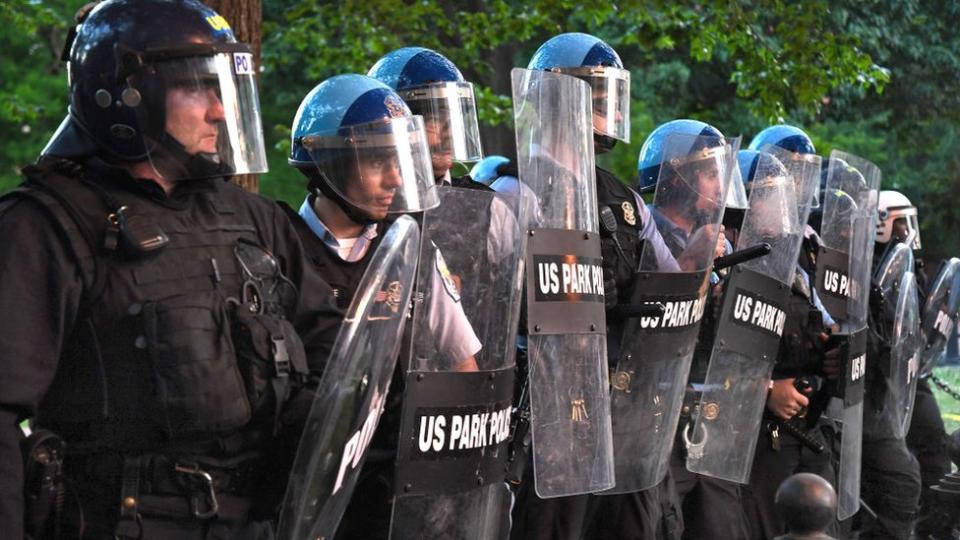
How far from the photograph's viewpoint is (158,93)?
3.63 meters

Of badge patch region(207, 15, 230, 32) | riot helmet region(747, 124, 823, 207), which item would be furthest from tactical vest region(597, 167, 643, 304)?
badge patch region(207, 15, 230, 32)

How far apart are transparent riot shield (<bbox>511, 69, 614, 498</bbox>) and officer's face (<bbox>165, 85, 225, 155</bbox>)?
144 cm

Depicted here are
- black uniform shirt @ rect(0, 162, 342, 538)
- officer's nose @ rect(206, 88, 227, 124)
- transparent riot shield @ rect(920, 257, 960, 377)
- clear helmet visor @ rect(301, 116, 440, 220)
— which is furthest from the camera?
transparent riot shield @ rect(920, 257, 960, 377)

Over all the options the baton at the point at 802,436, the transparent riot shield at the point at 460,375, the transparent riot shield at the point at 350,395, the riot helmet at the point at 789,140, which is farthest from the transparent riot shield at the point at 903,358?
the transparent riot shield at the point at 350,395

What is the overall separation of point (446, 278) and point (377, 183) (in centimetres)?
35

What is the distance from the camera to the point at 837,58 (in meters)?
11.9

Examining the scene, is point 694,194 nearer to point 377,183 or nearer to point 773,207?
point 773,207

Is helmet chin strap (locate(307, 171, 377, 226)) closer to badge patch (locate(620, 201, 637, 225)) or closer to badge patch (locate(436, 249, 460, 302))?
badge patch (locate(436, 249, 460, 302))

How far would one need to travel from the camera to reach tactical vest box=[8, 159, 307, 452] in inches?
134

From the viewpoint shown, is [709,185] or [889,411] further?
[889,411]

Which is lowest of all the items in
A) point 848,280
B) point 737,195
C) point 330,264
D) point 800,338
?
point 800,338

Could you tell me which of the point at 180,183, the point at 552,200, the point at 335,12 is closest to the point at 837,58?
the point at 335,12


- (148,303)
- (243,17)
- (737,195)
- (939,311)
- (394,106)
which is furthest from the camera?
(939,311)

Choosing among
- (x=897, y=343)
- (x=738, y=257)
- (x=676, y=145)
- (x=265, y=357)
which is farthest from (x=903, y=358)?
(x=265, y=357)
